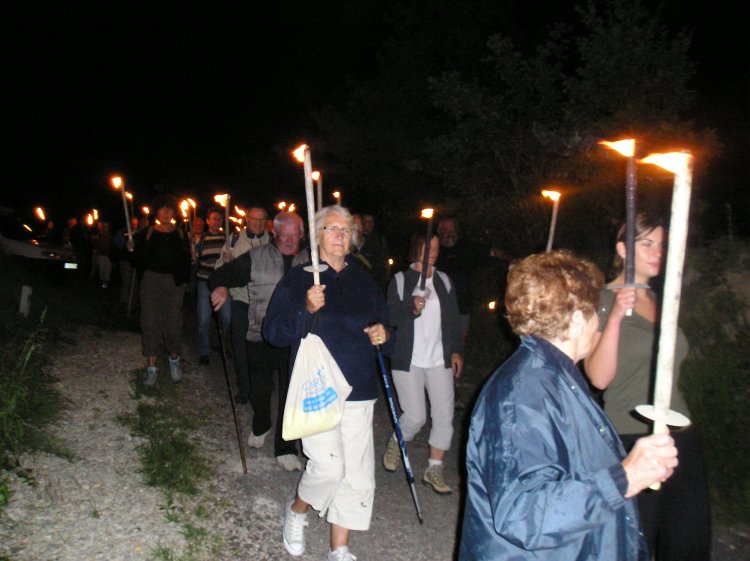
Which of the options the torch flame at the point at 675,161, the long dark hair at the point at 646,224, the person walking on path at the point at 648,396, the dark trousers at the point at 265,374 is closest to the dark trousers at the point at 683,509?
the person walking on path at the point at 648,396

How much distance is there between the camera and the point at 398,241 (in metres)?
14.8

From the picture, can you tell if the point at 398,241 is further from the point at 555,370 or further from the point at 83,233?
the point at 555,370

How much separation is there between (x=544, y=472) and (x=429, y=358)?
3139mm

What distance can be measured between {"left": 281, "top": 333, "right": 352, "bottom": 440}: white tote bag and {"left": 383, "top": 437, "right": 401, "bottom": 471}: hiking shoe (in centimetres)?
207

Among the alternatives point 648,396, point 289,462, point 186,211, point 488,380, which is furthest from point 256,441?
point 186,211

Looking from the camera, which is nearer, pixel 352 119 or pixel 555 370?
pixel 555 370

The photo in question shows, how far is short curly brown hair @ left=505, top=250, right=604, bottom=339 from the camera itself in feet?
6.57

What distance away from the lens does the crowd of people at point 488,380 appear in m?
1.76

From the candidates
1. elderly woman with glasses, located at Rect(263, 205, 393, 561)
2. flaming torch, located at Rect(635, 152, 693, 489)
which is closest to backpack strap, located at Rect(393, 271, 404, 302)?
elderly woman with glasses, located at Rect(263, 205, 393, 561)

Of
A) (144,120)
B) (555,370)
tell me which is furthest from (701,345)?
(144,120)

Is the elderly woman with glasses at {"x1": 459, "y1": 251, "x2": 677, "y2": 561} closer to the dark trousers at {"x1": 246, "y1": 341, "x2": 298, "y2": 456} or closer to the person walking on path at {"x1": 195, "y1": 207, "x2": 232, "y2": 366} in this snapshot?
the dark trousers at {"x1": 246, "y1": 341, "x2": 298, "y2": 456}

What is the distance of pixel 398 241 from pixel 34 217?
60.5ft

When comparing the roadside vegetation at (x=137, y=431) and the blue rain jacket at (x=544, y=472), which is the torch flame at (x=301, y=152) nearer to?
the blue rain jacket at (x=544, y=472)

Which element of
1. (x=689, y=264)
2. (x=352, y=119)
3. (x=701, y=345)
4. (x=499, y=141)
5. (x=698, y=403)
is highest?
(x=352, y=119)
